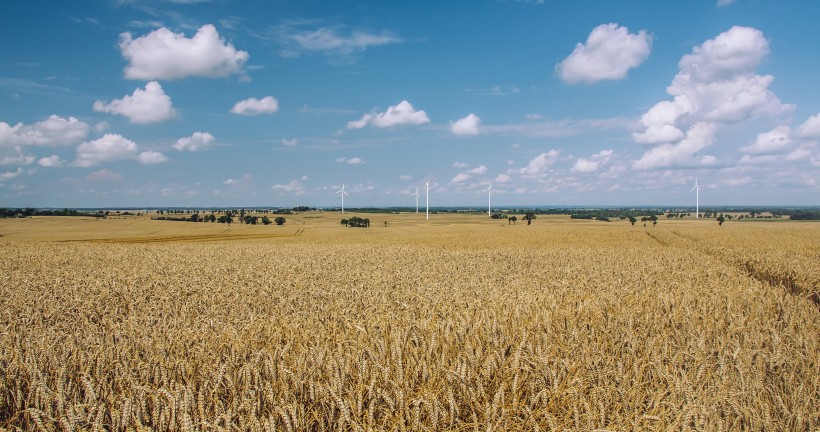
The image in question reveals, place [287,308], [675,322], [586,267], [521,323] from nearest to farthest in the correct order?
[521,323] < [675,322] < [287,308] < [586,267]

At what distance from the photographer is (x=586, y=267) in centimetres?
A: 1432

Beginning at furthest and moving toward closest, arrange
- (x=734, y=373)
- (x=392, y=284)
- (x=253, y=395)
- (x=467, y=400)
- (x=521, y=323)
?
(x=392, y=284), (x=521, y=323), (x=734, y=373), (x=467, y=400), (x=253, y=395)

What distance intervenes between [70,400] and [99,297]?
5.81 meters

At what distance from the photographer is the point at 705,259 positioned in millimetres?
16969

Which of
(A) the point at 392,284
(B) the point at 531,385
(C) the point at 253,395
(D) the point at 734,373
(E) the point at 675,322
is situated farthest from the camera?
(A) the point at 392,284

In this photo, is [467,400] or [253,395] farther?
[467,400]

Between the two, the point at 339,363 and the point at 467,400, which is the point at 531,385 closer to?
the point at 467,400

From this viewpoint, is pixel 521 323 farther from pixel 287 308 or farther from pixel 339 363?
pixel 287 308

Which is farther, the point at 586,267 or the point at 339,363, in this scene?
the point at 586,267

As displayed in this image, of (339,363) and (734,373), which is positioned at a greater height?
(339,363)

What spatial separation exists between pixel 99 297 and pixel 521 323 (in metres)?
7.63

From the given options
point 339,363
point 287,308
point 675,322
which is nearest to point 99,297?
point 287,308

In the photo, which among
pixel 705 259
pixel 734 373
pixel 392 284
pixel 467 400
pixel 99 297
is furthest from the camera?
pixel 705 259

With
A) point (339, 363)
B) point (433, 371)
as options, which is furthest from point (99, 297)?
point (433, 371)
